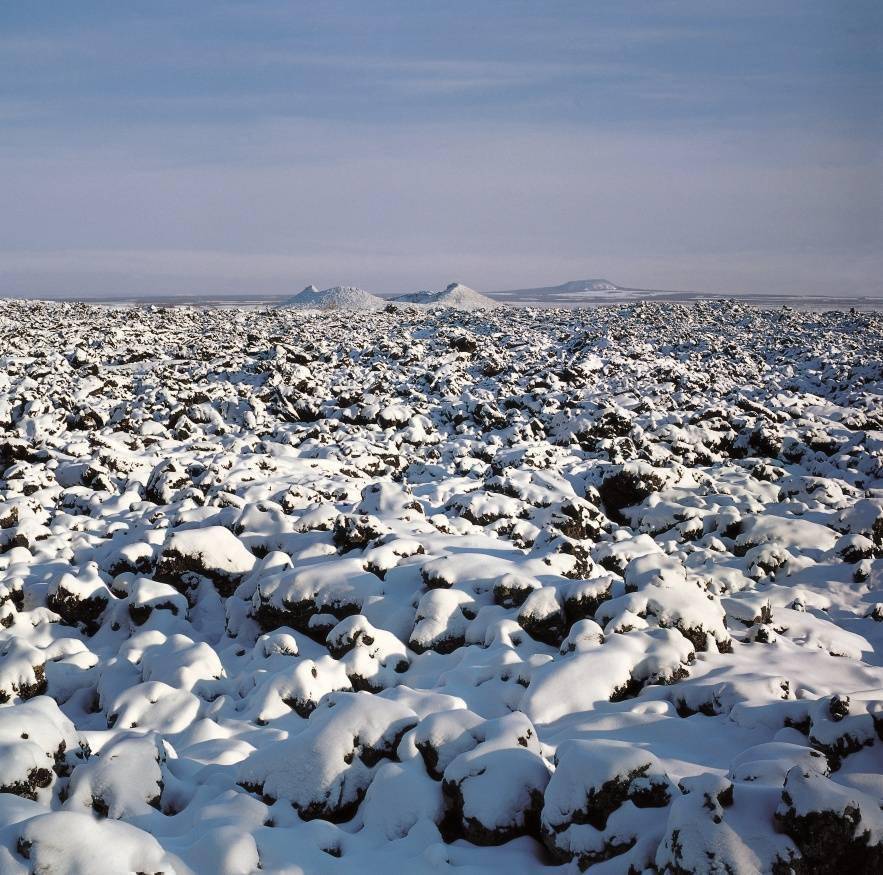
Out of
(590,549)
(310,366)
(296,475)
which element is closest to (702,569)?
(590,549)

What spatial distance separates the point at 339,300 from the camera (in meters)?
58.6

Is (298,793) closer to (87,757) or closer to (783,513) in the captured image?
(87,757)

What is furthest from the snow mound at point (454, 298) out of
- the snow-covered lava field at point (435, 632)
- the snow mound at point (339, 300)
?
the snow-covered lava field at point (435, 632)

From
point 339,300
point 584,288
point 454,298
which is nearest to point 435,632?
point 339,300

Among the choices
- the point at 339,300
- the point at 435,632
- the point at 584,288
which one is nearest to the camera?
the point at 435,632

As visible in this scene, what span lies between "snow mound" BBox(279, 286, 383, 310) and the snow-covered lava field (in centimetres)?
3768

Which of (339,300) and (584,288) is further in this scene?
(584,288)

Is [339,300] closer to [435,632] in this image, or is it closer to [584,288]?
[435,632]

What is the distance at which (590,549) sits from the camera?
1016 centimetres

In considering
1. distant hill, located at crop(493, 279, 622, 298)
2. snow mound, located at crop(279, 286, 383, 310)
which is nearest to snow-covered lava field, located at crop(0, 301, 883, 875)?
snow mound, located at crop(279, 286, 383, 310)

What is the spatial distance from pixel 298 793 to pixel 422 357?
22.1 meters

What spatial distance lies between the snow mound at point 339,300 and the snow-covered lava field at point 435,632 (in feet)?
124

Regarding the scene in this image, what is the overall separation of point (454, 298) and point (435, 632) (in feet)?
189

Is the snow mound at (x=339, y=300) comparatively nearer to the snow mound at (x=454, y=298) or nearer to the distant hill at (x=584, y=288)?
the snow mound at (x=454, y=298)
